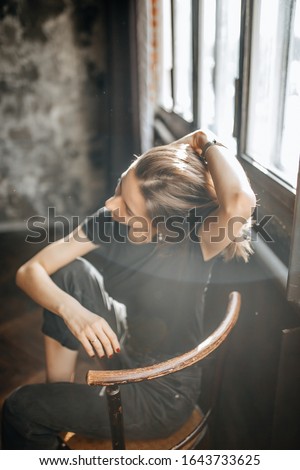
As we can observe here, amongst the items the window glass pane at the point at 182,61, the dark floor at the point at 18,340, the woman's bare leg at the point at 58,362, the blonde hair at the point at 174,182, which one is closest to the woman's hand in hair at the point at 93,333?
the woman's bare leg at the point at 58,362

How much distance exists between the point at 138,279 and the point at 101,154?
5.70 ft

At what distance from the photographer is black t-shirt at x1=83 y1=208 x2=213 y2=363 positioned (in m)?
0.93

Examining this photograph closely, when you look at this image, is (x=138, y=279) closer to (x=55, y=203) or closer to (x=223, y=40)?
(x=223, y=40)

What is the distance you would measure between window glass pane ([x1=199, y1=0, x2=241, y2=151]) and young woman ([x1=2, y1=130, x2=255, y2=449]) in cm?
33

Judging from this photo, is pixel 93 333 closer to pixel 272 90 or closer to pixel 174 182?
pixel 174 182

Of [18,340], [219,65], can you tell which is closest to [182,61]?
[219,65]

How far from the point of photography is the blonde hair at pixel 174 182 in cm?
81

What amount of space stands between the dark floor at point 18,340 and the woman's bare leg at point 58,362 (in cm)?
40

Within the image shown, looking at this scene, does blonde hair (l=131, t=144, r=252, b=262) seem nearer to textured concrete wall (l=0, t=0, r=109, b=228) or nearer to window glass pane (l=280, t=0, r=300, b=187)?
window glass pane (l=280, t=0, r=300, b=187)

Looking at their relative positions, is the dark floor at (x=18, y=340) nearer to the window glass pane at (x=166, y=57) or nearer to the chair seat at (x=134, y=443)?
the chair seat at (x=134, y=443)

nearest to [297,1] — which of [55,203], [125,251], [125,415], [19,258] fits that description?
[125,251]

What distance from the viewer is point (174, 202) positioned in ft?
2.70

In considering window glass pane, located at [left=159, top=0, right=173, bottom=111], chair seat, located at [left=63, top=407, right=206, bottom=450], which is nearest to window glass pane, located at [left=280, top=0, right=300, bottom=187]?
chair seat, located at [left=63, top=407, right=206, bottom=450]

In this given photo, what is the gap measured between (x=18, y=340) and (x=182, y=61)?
1255mm
